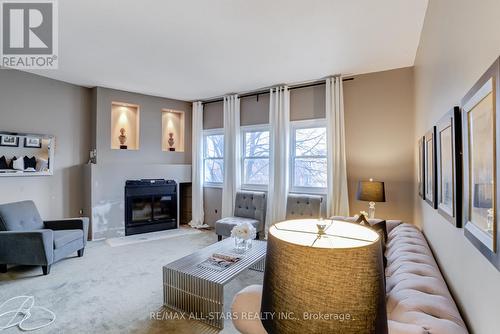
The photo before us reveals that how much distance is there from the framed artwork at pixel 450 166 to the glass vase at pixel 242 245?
1.99 metres

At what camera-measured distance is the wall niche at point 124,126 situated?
5.30 m

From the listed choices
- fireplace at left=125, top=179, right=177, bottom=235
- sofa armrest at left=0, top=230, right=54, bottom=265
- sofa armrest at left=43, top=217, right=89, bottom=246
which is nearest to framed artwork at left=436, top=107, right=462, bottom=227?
sofa armrest at left=0, top=230, right=54, bottom=265

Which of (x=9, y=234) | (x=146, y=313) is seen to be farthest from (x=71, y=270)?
(x=146, y=313)

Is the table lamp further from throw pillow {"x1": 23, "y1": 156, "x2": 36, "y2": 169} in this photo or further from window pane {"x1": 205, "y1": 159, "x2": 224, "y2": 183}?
throw pillow {"x1": 23, "y1": 156, "x2": 36, "y2": 169}

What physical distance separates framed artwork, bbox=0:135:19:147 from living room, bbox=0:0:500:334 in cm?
3

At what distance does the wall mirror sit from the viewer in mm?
3932

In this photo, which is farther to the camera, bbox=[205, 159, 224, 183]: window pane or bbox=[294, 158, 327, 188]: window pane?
bbox=[205, 159, 224, 183]: window pane

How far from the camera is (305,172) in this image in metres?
4.67

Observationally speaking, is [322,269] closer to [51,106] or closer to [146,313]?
[146,313]

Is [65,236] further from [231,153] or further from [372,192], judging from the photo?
[372,192]

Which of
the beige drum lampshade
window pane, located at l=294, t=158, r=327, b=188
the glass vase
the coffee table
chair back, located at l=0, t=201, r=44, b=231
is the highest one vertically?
window pane, located at l=294, t=158, r=327, b=188

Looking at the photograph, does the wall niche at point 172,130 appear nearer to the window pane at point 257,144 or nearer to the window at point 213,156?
the window at point 213,156

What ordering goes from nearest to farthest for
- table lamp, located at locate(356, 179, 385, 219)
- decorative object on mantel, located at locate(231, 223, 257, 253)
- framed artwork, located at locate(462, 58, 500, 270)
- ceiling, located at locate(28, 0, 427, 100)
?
framed artwork, located at locate(462, 58, 500, 270) < ceiling, located at locate(28, 0, 427, 100) < decorative object on mantel, located at locate(231, 223, 257, 253) < table lamp, located at locate(356, 179, 385, 219)

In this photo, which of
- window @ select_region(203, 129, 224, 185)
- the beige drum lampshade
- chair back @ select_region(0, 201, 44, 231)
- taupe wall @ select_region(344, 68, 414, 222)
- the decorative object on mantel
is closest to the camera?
the beige drum lampshade
